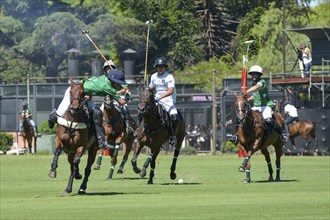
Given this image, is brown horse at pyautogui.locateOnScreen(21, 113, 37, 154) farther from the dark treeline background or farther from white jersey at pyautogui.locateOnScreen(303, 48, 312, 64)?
the dark treeline background

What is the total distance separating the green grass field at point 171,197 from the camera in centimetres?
1748

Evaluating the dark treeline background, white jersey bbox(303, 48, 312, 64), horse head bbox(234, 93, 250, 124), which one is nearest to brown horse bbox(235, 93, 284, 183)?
horse head bbox(234, 93, 250, 124)

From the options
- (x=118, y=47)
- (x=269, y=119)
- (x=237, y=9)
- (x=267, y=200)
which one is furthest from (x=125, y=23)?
(x=267, y=200)

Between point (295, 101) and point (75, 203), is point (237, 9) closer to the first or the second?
point (295, 101)

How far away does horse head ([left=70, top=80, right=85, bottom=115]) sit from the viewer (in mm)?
21125

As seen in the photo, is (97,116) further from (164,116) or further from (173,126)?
(173,126)

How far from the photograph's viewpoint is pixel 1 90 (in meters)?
69.8

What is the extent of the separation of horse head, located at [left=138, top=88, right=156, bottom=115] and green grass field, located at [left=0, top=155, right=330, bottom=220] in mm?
1684

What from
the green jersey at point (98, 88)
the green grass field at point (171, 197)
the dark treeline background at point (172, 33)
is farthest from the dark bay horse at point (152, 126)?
the dark treeline background at point (172, 33)

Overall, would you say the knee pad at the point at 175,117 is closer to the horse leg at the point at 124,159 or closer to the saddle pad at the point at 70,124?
the horse leg at the point at 124,159

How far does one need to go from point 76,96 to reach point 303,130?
3187 centimetres

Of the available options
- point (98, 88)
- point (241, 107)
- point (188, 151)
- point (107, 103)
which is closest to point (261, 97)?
point (241, 107)

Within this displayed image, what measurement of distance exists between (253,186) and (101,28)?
56927mm

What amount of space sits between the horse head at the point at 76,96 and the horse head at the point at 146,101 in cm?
406
